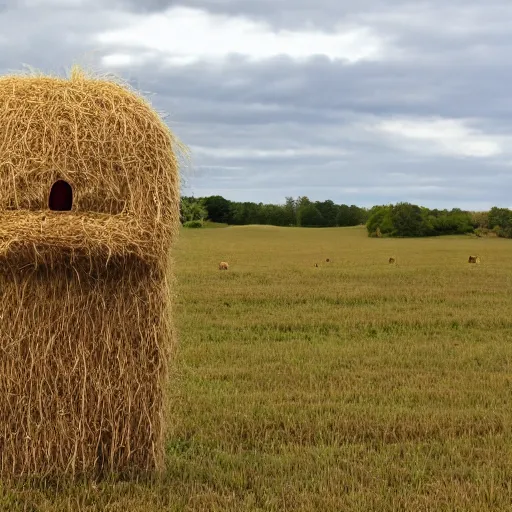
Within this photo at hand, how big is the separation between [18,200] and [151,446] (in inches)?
93.6

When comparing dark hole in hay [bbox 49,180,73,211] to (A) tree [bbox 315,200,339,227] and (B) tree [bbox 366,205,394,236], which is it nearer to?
(B) tree [bbox 366,205,394,236]

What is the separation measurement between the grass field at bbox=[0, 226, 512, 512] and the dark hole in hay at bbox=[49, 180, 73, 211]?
50.3 inches

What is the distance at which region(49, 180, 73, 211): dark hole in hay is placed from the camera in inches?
250

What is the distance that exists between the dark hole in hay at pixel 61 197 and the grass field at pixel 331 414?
1.28 meters

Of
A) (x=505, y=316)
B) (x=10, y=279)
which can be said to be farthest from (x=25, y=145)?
(x=505, y=316)

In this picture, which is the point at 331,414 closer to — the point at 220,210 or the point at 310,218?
the point at 220,210

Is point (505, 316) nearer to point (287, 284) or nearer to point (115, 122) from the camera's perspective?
point (287, 284)

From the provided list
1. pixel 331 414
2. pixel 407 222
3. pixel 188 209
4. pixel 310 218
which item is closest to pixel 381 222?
pixel 407 222

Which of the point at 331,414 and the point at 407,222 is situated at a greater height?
the point at 407,222

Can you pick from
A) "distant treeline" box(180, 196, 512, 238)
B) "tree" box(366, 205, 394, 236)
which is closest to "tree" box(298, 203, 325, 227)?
"distant treeline" box(180, 196, 512, 238)

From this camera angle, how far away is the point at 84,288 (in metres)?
6.05

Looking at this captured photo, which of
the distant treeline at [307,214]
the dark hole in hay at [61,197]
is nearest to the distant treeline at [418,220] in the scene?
the distant treeline at [307,214]

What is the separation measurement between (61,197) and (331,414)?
4.06 metres

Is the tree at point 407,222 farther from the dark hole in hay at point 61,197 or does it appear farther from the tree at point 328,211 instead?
the dark hole in hay at point 61,197
